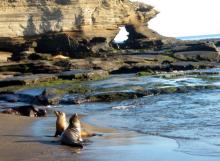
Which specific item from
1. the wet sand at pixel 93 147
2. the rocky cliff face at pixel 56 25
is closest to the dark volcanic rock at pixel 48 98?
the wet sand at pixel 93 147

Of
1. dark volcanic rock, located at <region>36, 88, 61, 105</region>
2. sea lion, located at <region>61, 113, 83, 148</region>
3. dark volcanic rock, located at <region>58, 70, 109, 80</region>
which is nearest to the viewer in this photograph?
sea lion, located at <region>61, 113, 83, 148</region>

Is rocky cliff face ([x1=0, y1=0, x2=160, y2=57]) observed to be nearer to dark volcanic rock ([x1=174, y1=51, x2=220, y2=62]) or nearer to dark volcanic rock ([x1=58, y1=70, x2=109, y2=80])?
dark volcanic rock ([x1=174, y1=51, x2=220, y2=62])

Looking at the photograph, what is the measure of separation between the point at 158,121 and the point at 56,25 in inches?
923

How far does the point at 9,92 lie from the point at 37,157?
14.8 m

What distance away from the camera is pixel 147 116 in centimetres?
1584

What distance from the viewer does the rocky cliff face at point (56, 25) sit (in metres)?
35.3

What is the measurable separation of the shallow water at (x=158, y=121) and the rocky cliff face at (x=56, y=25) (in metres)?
11.8

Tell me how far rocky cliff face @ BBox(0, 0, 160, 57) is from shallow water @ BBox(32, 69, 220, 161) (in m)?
11.8

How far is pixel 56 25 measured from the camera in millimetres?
36719

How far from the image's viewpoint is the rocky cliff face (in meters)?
35.3

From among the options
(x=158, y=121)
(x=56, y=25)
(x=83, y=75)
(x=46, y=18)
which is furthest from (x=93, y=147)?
(x=46, y=18)

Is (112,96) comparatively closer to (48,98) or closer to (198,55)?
(48,98)

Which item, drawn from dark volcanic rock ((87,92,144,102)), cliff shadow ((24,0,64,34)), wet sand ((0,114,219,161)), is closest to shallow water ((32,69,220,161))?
wet sand ((0,114,219,161))

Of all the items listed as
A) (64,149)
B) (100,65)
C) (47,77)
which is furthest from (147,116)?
(100,65)
